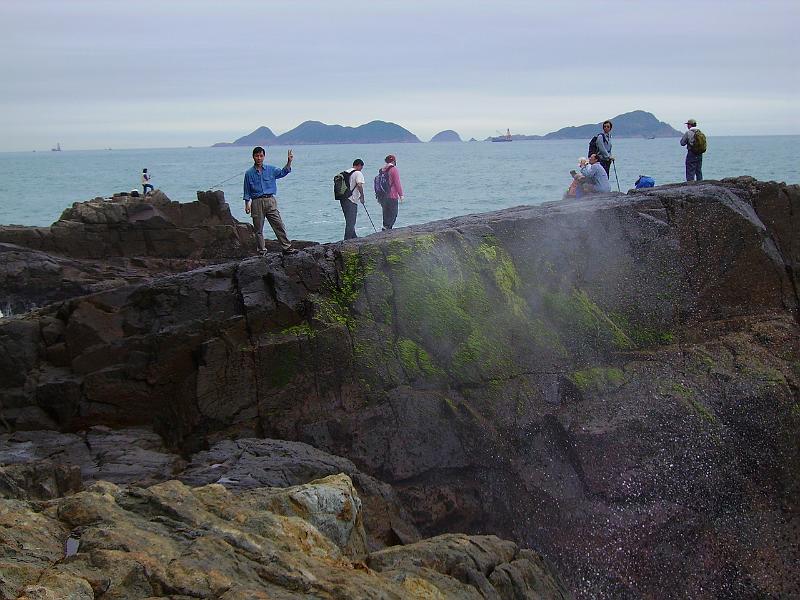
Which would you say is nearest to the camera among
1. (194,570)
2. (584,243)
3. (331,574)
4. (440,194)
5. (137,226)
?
(194,570)

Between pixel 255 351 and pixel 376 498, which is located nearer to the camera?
pixel 376 498

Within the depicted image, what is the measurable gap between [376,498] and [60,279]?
13893 millimetres

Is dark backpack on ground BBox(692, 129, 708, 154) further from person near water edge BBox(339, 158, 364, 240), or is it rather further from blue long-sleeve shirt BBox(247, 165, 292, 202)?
blue long-sleeve shirt BBox(247, 165, 292, 202)

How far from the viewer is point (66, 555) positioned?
6359 mm

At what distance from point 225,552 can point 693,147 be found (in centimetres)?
1427

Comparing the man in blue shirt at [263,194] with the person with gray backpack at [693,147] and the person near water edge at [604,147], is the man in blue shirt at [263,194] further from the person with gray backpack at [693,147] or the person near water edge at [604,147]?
the person with gray backpack at [693,147]

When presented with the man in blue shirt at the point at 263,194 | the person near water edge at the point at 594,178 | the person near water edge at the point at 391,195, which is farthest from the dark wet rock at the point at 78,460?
the person near water edge at the point at 594,178

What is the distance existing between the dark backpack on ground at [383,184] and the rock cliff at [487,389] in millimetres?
3854

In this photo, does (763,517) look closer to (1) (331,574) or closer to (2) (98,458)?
(1) (331,574)

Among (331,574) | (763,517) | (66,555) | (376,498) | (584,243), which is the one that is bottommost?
(763,517)

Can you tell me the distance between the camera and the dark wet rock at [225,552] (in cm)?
610

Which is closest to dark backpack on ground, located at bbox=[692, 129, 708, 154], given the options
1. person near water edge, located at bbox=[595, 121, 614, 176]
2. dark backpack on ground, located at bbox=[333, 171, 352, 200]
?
person near water edge, located at bbox=[595, 121, 614, 176]

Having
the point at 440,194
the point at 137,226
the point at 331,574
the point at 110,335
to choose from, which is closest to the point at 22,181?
the point at 440,194

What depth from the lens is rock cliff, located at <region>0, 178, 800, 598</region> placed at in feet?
38.2
